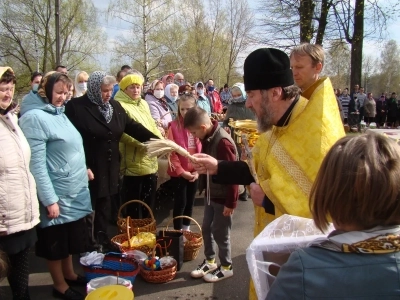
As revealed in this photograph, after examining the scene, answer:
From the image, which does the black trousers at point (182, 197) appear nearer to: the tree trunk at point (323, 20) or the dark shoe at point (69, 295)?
the dark shoe at point (69, 295)

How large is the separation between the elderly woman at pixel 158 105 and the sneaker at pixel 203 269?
248cm

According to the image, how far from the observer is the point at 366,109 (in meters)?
18.3

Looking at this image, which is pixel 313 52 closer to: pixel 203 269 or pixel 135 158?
pixel 203 269

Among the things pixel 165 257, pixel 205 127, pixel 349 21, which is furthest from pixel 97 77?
pixel 349 21

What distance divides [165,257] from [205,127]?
135cm

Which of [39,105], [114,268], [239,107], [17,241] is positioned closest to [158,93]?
[239,107]

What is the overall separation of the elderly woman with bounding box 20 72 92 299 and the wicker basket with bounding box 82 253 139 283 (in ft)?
0.69

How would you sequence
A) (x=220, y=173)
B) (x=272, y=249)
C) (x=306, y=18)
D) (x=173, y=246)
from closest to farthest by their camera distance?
(x=272, y=249) → (x=220, y=173) → (x=173, y=246) → (x=306, y=18)

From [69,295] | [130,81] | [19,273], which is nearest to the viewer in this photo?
[19,273]

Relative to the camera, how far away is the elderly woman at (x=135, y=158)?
4.20 meters

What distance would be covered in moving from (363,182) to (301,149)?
0.87 metres

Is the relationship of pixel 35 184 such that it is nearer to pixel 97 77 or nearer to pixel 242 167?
pixel 97 77

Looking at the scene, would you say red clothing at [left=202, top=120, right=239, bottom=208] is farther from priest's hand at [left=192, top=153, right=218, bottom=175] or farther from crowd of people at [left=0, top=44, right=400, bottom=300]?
priest's hand at [left=192, top=153, right=218, bottom=175]

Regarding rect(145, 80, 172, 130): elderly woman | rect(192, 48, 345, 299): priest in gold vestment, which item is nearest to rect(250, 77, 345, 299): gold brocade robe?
rect(192, 48, 345, 299): priest in gold vestment
